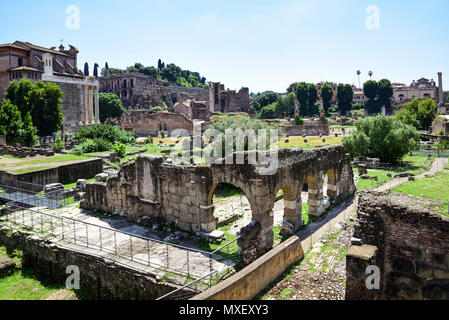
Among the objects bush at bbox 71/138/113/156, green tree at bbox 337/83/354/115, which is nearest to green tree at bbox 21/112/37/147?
bush at bbox 71/138/113/156

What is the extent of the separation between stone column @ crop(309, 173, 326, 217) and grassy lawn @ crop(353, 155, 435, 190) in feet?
19.7

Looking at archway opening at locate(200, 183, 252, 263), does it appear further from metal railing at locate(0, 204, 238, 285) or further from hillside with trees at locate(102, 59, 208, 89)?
hillside with trees at locate(102, 59, 208, 89)

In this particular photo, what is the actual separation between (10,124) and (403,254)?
40.7 metres

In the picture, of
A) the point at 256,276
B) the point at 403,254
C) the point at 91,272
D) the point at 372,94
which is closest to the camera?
the point at 403,254

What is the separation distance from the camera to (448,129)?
4031 centimetres

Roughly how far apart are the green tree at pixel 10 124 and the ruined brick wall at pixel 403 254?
3934cm

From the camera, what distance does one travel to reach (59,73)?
55.1m

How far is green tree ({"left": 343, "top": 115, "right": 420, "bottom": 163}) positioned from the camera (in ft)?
92.3

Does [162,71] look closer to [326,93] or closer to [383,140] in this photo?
[326,93]

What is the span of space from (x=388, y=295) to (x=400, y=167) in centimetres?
2153

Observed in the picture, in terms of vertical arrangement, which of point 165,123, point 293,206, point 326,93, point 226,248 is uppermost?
point 326,93

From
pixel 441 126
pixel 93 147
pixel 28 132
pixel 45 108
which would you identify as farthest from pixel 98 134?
pixel 441 126

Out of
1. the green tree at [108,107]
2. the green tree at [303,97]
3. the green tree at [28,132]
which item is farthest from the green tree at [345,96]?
the green tree at [28,132]

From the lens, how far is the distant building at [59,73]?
4853 cm
